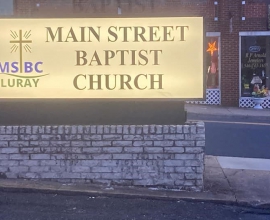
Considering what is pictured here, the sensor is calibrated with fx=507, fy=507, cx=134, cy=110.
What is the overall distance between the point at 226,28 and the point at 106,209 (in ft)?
52.4

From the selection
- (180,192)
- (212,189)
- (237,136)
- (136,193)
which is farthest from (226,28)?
(136,193)

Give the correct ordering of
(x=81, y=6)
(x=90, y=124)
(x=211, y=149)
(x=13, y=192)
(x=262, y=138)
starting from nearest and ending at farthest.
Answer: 1. (x=13, y=192)
2. (x=90, y=124)
3. (x=211, y=149)
4. (x=262, y=138)
5. (x=81, y=6)

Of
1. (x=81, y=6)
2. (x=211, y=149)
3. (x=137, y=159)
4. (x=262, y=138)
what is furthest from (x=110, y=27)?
(x=81, y=6)

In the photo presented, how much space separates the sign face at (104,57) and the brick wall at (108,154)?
514 mm

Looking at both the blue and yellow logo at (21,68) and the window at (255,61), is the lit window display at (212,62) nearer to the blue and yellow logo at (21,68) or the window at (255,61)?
the window at (255,61)

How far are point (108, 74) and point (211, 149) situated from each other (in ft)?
13.9

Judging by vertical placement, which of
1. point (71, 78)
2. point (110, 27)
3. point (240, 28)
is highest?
point (240, 28)

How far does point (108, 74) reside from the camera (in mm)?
7320

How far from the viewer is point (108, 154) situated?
720 cm

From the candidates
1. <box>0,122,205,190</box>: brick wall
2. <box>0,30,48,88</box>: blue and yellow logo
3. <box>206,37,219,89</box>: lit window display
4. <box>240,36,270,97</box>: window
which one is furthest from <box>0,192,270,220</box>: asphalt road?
<box>240,36,270,97</box>: window

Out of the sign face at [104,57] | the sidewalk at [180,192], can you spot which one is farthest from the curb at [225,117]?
the sign face at [104,57]

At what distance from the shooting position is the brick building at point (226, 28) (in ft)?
68.3

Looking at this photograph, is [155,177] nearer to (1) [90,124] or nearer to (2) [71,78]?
(1) [90,124]

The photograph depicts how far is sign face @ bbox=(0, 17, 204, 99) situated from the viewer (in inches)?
285
